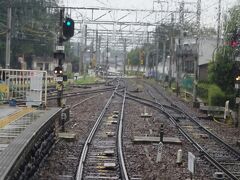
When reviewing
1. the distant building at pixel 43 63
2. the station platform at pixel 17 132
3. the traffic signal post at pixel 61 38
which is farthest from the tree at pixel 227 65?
the distant building at pixel 43 63

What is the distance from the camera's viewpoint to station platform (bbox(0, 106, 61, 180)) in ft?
24.3

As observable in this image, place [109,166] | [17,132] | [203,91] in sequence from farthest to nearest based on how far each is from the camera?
1. [203,91]
2. [109,166]
3. [17,132]

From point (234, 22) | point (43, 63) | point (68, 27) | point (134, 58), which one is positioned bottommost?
point (43, 63)

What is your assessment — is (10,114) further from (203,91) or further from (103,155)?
(203,91)

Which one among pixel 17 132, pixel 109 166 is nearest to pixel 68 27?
pixel 109 166

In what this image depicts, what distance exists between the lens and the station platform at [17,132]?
7422 millimetres

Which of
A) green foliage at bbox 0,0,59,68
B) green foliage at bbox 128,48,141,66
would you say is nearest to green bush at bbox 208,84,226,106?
green foliage at bbox 0,0,59,68

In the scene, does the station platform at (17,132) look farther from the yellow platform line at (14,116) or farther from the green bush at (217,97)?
the green bush at (217,97)

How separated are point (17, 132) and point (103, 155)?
3.53 metres

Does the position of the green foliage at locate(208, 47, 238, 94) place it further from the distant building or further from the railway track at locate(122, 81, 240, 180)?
the distant building

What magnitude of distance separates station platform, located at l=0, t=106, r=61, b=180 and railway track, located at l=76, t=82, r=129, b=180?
1.30 meters

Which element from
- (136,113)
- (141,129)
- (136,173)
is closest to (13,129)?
(136,173)

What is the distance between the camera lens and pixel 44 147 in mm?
11828

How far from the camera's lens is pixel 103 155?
13148 mm
